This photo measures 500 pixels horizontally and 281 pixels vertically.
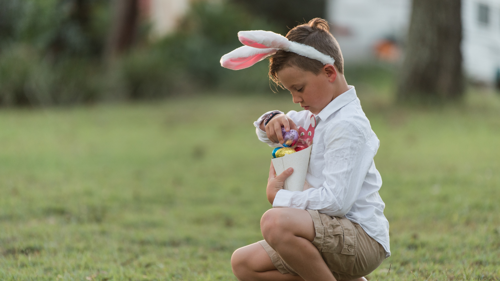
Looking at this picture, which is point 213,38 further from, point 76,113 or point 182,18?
point 76,113

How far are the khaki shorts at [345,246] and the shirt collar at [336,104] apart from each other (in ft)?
1.54

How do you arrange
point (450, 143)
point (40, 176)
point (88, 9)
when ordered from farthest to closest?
point (88, 9), point (450, 143), point (40, 176)

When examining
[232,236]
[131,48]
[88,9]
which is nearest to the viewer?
[232,236]

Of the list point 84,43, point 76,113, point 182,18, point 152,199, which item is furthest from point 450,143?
point 182,18

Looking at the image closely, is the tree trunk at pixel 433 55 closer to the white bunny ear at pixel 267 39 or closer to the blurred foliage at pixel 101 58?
the blurred foliage at pixel 101 58

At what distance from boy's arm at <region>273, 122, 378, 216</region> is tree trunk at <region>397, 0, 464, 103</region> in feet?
25.8

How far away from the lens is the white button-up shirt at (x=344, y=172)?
2.36 meters

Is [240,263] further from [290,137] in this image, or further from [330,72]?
[330,72]

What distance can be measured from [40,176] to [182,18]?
43.6ft

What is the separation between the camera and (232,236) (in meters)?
4.48

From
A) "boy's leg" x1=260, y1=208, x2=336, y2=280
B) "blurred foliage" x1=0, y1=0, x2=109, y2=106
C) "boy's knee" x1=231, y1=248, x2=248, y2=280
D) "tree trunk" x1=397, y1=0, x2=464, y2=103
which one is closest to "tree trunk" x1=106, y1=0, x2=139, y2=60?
"blurred foliage" x1=0, y1=0, x2=109, y2=106

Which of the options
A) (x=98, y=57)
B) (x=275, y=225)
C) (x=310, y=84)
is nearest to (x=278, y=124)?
(x=310, y=84)

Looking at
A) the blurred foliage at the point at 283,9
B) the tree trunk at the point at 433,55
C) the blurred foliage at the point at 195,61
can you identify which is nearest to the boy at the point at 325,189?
the tree trunk at the point at 433,55

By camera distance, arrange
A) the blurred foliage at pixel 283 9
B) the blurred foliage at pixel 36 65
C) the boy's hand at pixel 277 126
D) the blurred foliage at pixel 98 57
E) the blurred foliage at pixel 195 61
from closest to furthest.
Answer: the boy's hand at pixel 277 126, the blurred foliage at pixel 36 65, the blurred foliage at pixel 98 57, the blurred foliage at pixel 195 61, the blurred foliage at pixel 283 9
